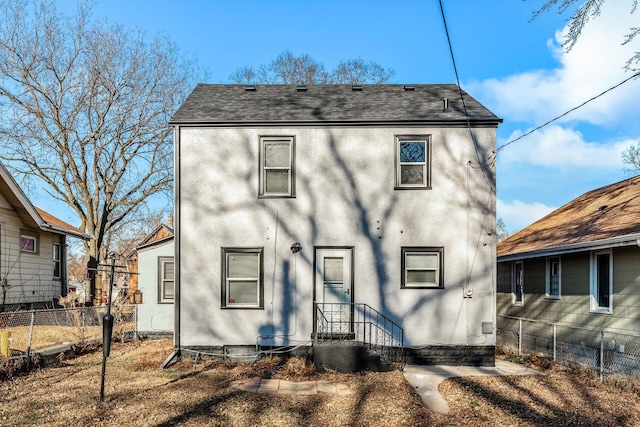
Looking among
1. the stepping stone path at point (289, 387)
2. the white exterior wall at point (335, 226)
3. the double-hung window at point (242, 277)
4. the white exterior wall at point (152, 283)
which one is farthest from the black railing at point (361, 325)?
the white exterior wall at point (152, 283)

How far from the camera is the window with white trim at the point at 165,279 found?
1297 cm

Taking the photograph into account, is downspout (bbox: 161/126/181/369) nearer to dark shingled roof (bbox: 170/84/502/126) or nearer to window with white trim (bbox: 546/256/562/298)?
dark shingled roof (bbox: 170/84/502/126)

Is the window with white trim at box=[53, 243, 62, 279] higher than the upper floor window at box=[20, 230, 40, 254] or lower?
lower

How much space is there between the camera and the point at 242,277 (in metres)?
10.6

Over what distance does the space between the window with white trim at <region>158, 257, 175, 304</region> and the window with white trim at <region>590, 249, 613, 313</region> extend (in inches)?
400

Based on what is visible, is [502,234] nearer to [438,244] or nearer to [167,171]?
[167,171]

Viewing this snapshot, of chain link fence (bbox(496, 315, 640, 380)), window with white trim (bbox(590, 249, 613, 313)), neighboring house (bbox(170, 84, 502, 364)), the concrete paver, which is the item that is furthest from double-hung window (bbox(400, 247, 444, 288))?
window with white trim (bbox(590, 249, 613, 313))

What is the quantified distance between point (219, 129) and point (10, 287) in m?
9.41

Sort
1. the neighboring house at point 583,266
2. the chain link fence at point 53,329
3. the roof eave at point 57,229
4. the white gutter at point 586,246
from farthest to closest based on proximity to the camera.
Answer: the roof eave at point 57,229 → the chain link fence at point 53,329 → the neighboring house at point 583,266 → the white gutter at point 586,246

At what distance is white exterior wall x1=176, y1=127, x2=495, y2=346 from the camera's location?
34.5ft

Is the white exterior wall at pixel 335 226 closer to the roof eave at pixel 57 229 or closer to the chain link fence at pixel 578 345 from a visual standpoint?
the chain link fence at pixel 578 345

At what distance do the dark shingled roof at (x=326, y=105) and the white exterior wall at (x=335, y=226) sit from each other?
10.6 inches

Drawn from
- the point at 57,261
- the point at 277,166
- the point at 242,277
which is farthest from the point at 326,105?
the point at 57,261

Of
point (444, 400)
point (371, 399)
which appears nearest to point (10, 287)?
point (371, 399)
